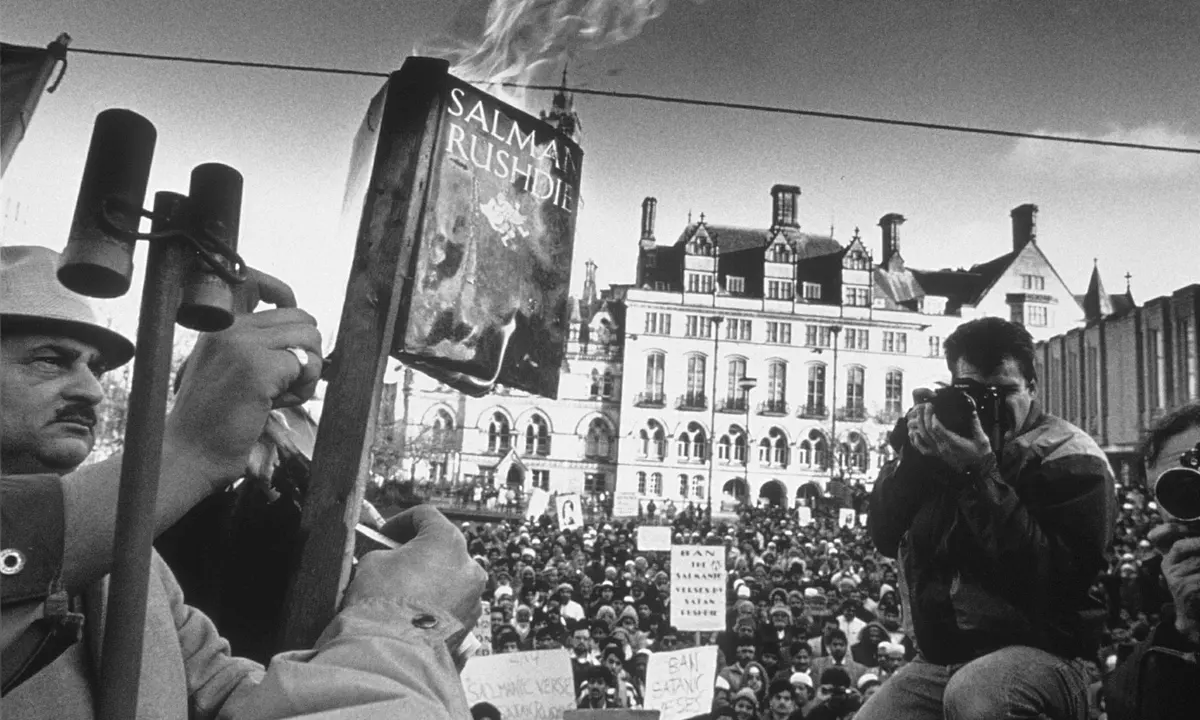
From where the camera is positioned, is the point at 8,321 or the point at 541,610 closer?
the point at 8,321

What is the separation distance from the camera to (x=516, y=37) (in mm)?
1829

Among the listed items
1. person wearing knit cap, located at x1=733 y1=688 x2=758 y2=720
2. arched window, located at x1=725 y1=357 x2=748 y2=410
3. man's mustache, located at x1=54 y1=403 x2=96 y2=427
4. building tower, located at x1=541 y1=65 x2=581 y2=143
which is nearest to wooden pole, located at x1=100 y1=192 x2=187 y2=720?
man's mustache, located at x1=54 y1=403 x2=96 y2=427

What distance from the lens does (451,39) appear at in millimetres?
1726

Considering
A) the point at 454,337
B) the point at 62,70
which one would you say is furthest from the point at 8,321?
the point at 62,70

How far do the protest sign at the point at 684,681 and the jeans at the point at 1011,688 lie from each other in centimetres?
466

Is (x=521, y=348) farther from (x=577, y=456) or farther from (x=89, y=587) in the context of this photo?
(x=577, y=456)

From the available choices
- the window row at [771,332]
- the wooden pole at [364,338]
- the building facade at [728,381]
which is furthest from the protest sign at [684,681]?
the window row at [771,332]

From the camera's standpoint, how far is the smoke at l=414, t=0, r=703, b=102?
1.71 meters

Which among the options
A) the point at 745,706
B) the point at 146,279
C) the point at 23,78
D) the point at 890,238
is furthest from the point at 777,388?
the point at 146,279

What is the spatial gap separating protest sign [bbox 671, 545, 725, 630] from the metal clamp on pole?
7.91 metres

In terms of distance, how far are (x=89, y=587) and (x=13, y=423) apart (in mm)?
208

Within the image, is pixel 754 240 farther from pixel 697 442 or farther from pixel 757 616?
pixel 757 616

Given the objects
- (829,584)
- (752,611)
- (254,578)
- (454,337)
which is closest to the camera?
(254,578)

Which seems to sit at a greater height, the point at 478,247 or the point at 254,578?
the point at 478,247
